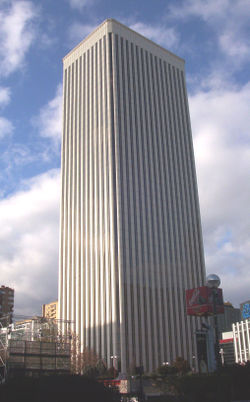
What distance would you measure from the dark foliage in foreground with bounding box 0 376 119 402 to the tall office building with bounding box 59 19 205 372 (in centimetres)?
7279

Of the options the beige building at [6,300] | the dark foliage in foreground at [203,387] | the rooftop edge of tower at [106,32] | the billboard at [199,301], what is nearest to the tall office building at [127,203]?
the rooftop edge of tower at [106,32]

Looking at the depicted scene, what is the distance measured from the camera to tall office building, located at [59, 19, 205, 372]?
99.6 meters

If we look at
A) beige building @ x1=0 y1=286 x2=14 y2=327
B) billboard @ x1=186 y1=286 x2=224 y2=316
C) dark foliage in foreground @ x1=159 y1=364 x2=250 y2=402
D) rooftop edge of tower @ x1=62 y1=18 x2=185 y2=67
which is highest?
rooftop edge of tower @ x1=62 y1=18 x2=185 y2=67

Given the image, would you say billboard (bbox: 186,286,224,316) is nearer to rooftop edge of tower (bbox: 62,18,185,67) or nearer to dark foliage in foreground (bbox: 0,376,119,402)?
dark foliage in foreground (bbox: 0,376,119,402)

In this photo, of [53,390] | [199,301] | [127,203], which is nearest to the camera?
[53,390]

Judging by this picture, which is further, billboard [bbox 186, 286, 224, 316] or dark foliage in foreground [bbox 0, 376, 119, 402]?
billboard [bbox 186, 286, 224, 316]

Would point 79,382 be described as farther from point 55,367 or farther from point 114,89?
point 114,89

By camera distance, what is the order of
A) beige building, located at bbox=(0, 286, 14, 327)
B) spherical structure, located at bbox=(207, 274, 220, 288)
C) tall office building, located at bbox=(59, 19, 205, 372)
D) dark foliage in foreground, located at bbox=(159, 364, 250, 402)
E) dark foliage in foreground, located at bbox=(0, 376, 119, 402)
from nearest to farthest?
dark foliage in foreground, located at bbox=(0, 376, 119, 402)
dark foliage in foreground, located at bbox=(159, 364, 250, 402)
spherical structure, located at bbox=(207, 274, 220, 288)
tall office building, located at bbox=(59, 19, 205, 372)
beige building, located at bbox=(0, 286, 14, 327)

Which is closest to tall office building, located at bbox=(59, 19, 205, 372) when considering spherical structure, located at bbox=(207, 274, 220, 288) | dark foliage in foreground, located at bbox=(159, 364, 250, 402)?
dark foliage in foreground, located at bbox=(159, 364, 250, 402)

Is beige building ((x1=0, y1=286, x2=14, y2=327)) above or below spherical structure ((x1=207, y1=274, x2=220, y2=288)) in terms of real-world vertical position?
above

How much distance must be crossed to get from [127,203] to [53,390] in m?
83.3

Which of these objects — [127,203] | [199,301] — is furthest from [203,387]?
[127,203]

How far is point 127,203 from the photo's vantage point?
346 feet

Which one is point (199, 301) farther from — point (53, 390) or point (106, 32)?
point (106, 32)
